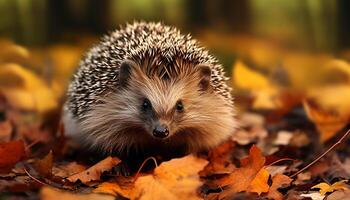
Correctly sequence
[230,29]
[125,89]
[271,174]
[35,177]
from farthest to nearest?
[230,29] → [125,89] → [271,174] → [35,177]

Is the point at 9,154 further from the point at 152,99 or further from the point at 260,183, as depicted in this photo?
the point at 260,183

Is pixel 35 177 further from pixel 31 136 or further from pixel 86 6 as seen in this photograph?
pixel 86 6

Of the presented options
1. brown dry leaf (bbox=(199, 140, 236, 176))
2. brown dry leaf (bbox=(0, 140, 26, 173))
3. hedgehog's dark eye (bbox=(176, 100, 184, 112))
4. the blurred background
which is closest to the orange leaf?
brown dry leaf (bbox=(199, 140, 236, 176))

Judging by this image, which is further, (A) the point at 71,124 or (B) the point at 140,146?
(A) the point at 71,124

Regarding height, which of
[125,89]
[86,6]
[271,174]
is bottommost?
[271,174]

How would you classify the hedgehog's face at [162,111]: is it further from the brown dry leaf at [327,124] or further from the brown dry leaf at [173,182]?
the brown dry leaf at [327,124]

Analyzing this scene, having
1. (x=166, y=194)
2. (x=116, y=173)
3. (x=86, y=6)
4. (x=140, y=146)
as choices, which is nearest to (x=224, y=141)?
(x=140, y=146)

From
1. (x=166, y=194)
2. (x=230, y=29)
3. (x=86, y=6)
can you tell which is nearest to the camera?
(x=166, y=194)

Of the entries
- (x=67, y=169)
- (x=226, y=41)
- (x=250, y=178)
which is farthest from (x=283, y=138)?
(x=226, y=41)
